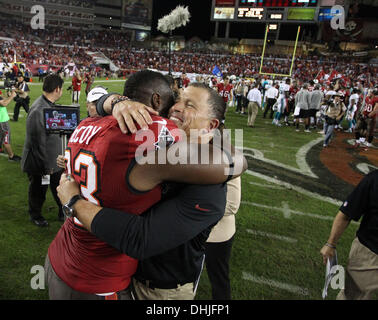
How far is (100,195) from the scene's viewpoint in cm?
114

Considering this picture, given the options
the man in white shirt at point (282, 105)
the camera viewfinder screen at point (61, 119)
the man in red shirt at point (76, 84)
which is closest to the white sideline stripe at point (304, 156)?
the man in white shirt at point (282, 105)

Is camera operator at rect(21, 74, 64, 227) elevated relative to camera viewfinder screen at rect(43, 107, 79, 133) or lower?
lower

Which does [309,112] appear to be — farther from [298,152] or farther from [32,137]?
[32,137]

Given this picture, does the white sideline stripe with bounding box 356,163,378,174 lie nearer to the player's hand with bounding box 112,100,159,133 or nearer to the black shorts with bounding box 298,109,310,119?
the black shorts with bounding box 298,109,310,119

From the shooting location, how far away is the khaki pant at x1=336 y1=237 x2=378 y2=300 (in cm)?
191

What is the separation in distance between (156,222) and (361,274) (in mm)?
1720

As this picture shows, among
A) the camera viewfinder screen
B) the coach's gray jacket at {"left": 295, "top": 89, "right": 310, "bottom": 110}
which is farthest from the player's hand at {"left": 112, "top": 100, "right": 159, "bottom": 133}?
the coach's gray jacket at {"left": 295, "top": 89, "right": 310, "bottom": 110}

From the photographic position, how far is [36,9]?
4662 cm

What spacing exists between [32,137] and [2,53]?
115 feet

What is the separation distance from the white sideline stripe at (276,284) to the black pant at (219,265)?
790mm

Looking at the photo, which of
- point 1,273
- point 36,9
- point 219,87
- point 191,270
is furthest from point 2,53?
point 191,270

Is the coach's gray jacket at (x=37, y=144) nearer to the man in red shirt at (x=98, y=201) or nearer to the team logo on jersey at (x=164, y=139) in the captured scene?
the man in red shirt at (x=98, y=201)

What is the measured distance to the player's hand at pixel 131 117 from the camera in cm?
112

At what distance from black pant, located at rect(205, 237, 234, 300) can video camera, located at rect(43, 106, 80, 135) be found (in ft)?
6.60
